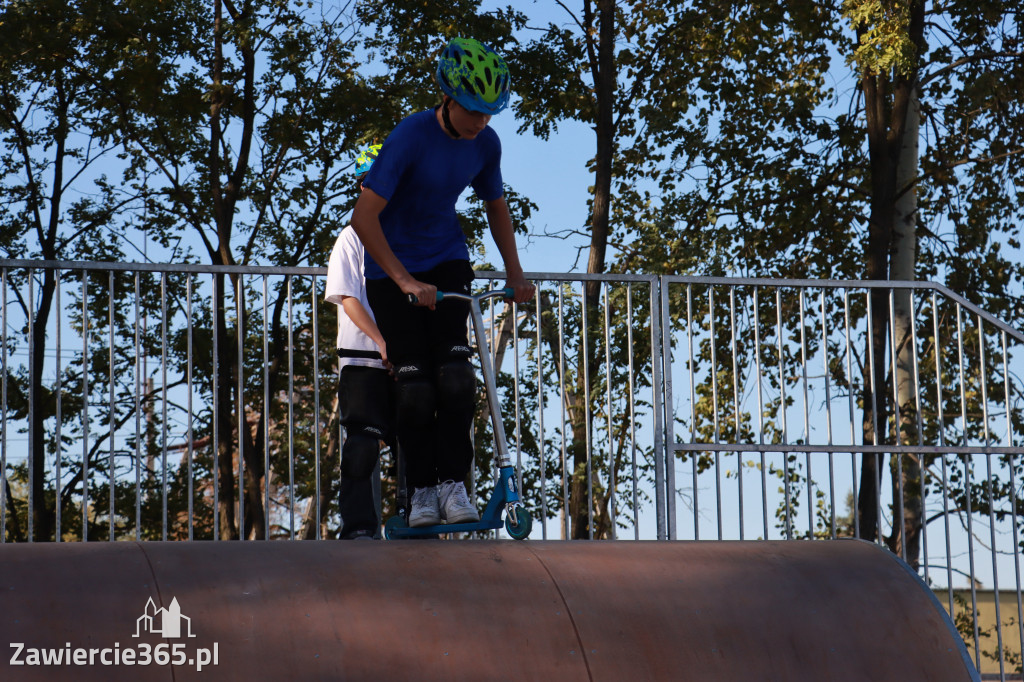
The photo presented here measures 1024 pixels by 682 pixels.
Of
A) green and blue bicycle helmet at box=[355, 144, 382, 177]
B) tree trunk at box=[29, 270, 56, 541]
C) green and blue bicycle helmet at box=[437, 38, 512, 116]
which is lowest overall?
tree trunk at box=[29, 270, 56, 541]

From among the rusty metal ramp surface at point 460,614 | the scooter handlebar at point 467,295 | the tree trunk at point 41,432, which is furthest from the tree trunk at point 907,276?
the rusty metal ramp surface at point 460,614

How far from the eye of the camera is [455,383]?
4.07 m

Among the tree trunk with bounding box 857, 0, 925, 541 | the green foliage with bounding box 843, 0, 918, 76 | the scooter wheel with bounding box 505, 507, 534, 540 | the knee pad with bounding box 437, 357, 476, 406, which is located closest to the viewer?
the scooter wheel with bounding box 505, 507, 534, 540

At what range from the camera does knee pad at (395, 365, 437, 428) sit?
410 cm

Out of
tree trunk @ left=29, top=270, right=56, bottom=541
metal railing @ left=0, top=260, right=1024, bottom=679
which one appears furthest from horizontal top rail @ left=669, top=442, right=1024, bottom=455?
tree trunk @ left=29, top=270, right=56, bottom=541

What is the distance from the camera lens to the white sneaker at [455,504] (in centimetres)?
396

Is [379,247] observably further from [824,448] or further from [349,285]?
[824,448]

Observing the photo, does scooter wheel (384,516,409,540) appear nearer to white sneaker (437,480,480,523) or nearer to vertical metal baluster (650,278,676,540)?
white sneaker (437,480,480,523)

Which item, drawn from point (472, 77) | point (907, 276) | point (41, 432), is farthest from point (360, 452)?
point (907, 276)

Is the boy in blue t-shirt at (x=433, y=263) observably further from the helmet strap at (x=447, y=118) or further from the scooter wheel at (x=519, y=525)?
the scooter wheel at (x=519, y=525)

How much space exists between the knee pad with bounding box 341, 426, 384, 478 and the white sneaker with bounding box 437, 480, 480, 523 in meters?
0.63

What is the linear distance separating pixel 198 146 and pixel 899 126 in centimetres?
887

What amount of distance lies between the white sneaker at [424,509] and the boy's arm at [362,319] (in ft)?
2.09

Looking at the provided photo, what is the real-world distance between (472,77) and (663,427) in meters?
2.68
